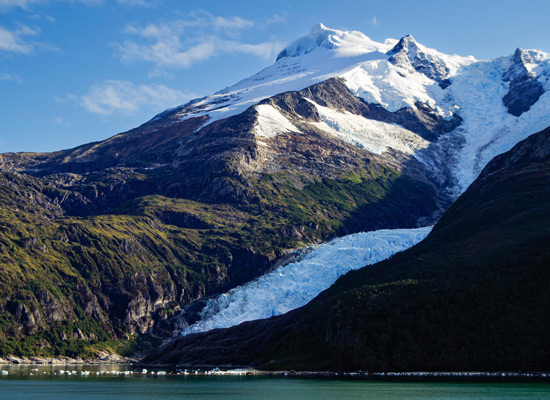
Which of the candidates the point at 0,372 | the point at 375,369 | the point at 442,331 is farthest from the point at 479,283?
the point at 0,372

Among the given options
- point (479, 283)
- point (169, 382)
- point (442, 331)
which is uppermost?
point (479, 283)

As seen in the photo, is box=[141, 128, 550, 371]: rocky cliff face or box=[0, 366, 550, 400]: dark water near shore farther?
box=[141, 128, 550, 371]: rocky cliff face

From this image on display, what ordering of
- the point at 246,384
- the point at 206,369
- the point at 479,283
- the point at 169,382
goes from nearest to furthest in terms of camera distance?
the point at 246,384 < the point at 169,382 < the point at 479,283 < the point at 206,369

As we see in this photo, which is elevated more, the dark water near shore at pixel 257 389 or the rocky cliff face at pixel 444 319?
the rocky cliff face at pixel 444 319

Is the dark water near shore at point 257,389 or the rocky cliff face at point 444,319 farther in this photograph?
the rocky cliff face at point 444,319

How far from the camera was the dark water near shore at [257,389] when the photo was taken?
113188mm

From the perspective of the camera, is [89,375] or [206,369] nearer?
[89,375]

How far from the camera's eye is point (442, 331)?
524 ft

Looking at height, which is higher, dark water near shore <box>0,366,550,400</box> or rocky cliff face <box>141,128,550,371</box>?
rocky cliff face <box>141,128,550,371</box>

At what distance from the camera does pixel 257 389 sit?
429 ft

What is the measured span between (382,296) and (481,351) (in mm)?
34848

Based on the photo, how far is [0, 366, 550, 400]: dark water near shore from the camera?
113188 mm

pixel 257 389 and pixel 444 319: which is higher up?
pixel 444 319

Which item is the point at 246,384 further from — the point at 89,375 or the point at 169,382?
the point at 89,375
